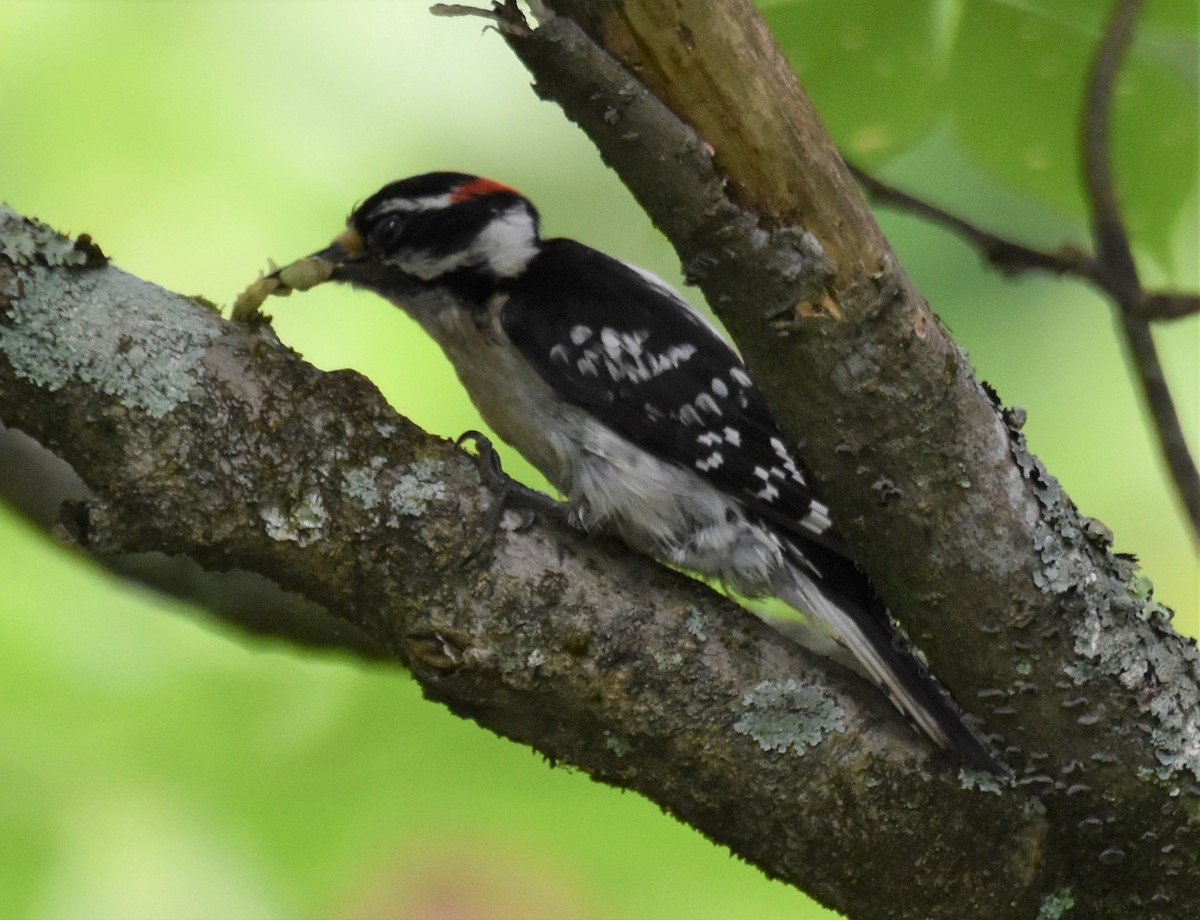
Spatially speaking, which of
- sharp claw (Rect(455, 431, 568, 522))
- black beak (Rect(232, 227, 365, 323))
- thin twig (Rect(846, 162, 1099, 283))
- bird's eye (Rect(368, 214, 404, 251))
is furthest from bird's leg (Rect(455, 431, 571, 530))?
bird's eye (Rect(368, 214, 404, 251))

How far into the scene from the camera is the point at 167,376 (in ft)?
4.64

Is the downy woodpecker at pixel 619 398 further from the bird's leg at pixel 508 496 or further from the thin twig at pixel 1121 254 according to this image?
the thin twig at pixel 1121 254

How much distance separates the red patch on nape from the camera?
2.24 metres

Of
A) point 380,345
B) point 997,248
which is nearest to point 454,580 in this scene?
point 997,248

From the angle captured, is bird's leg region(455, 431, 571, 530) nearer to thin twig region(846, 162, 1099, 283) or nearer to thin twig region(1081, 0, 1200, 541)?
thin twig region(846, 162, 1099, 283)

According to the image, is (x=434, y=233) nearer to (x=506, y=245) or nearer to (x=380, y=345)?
(x=506, y=245)

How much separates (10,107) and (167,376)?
169cm

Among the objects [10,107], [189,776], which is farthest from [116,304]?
[10,107]

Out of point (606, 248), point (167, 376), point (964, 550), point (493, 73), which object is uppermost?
point (493, 73)

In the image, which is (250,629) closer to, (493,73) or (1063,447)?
(493,73)

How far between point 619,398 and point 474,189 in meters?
0.55

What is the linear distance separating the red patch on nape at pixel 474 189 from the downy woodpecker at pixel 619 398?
1 centimetres

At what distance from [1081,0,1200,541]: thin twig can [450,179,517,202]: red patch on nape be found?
1037 mm

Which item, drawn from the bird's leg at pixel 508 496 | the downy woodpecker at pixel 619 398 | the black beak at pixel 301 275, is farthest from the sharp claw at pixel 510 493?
the black beak at pixel 301 275
